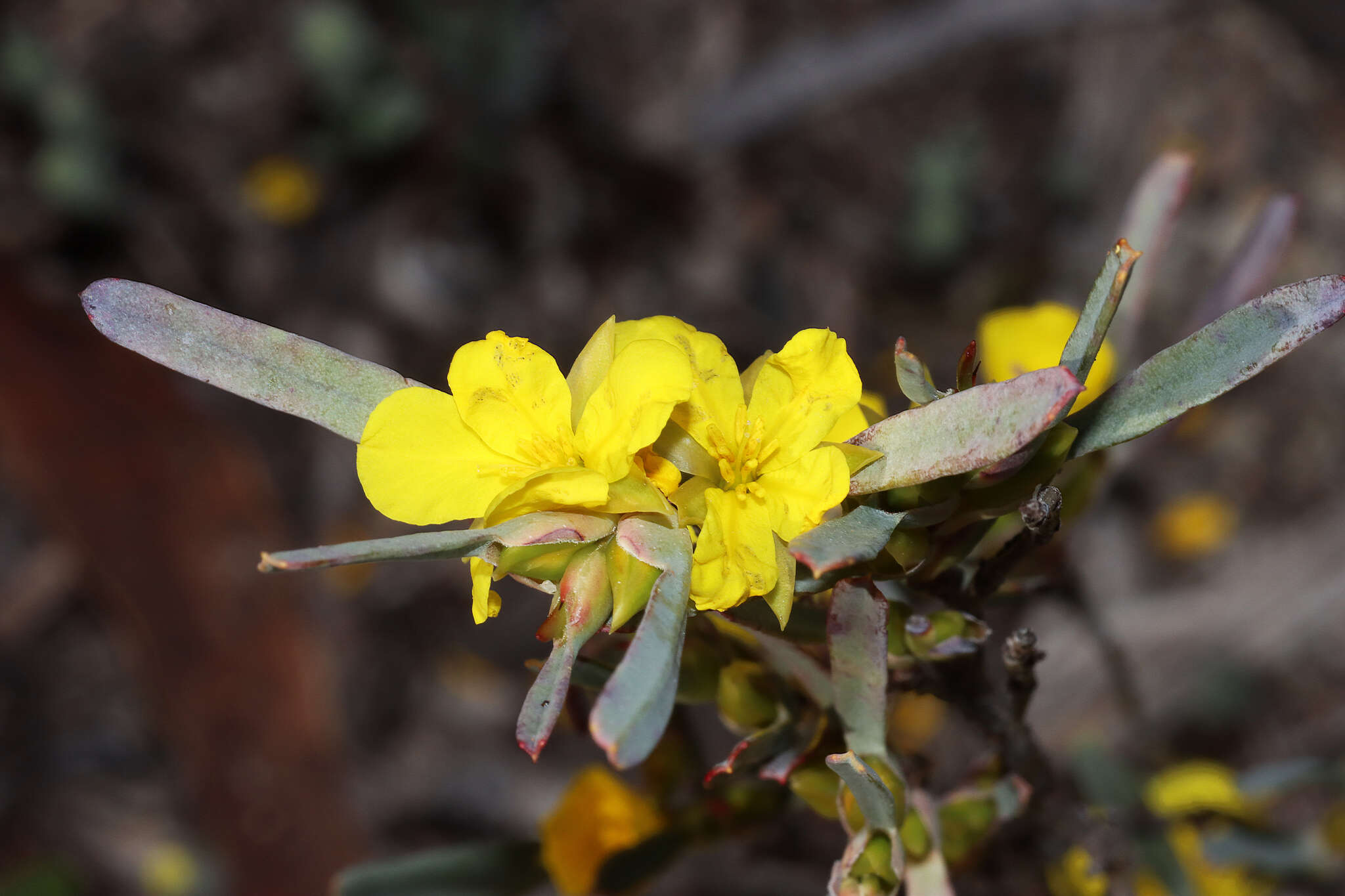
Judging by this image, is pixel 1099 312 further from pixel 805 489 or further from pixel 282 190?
pixel 282 190

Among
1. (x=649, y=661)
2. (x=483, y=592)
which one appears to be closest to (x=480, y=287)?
(x=483, y=592)

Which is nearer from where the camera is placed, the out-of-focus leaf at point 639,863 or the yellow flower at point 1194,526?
the out-of-focus leaf at point 639,863

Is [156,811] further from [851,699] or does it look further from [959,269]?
[959,269]

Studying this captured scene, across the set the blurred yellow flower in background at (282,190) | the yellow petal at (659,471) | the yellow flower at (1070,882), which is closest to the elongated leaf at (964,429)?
the yellow petal at (659,471)

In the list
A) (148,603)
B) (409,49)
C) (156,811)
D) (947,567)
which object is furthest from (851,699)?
(409,49)

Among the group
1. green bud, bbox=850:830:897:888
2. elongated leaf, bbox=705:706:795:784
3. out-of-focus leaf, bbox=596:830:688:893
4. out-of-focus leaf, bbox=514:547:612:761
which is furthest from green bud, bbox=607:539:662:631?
out-of-focus leaf, bbox=596:830:688:893

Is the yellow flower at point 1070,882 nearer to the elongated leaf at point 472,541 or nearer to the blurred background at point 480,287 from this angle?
the elongated leaf at point 472,541

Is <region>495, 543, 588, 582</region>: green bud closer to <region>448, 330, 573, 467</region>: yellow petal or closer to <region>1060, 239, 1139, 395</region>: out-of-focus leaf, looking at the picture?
<region>448, 330, 573, 467</region>: yellow petal
